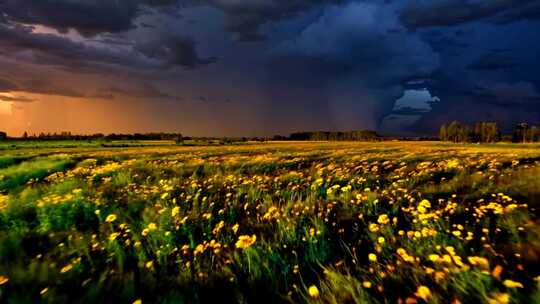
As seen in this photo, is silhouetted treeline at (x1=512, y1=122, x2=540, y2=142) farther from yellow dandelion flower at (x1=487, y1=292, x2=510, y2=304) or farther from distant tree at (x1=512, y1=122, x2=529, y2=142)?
yellow dandelion flower at (x1=487, y1=292, x2=510, y2=304)

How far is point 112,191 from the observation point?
20.7 ft

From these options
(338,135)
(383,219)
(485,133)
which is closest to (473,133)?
(485,133)

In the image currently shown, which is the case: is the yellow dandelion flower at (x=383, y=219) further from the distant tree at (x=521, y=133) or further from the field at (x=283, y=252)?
the distant tree at (x=521, y=133)

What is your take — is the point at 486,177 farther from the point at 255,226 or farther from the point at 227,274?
the point at 227,274

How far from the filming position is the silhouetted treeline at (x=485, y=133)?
109 metres

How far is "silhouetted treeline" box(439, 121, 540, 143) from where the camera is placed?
4309 inches

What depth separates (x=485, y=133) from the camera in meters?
117

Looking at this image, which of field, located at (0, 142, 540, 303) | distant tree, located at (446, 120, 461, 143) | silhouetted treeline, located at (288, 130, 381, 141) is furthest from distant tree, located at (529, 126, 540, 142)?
field, located at (0, 142, 540, 303)

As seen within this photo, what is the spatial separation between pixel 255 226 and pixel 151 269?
4.61 ft

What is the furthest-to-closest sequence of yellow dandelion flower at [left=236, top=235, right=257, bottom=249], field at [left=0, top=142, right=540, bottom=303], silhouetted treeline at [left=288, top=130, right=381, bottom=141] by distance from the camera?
1. silhouetted treeline at [left=288, top=130, right=381, bottom=141]
2. yellow dandelion flower at [left=236, top=235, right=257, bottom=249]
3. field at [left=0, top=142, right=540, bottom=303]

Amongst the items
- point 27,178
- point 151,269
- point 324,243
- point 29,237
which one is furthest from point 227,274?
point 27,178

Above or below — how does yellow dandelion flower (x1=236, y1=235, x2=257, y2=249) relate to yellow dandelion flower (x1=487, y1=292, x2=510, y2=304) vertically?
below

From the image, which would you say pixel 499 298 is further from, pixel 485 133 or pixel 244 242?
pixel 485 133

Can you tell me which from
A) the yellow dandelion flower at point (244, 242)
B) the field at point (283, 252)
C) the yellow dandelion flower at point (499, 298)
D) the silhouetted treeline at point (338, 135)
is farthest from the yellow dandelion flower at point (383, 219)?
the silhouetted treeline at point (338, 135)
